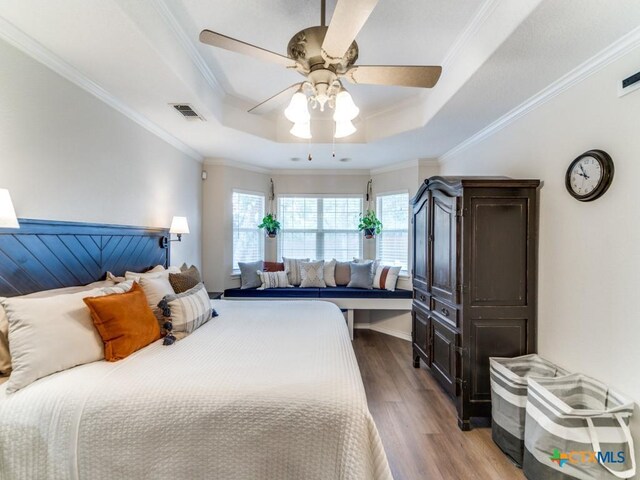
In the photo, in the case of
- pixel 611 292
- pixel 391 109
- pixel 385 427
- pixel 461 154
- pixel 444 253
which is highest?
pixel 391 109

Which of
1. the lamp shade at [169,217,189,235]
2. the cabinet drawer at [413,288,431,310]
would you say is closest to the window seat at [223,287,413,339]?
the cabinet drawer at [413,288,431,310]

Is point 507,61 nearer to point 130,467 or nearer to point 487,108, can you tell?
point 487,108

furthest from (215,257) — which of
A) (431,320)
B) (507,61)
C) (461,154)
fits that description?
(507,61)

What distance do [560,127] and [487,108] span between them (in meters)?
0.60

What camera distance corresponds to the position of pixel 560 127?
2.05 metres

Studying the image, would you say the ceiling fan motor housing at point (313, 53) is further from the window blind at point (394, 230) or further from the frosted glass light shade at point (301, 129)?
the window blind at point (394, 230)

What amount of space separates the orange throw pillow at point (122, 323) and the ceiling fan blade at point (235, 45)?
4.85 ft

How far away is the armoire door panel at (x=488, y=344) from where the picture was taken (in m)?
2.21

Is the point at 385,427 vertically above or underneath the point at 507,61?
underneath

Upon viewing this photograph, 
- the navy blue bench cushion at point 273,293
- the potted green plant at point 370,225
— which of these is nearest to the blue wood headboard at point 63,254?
the navy blue bench cushion at point 273,293

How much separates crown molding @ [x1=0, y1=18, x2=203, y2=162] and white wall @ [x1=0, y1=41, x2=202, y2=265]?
39 mm

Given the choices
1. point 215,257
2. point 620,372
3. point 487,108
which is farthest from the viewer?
point 215,257

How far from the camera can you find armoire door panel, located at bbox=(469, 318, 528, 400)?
7.26 ft

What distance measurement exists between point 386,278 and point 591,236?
256 centimetres
